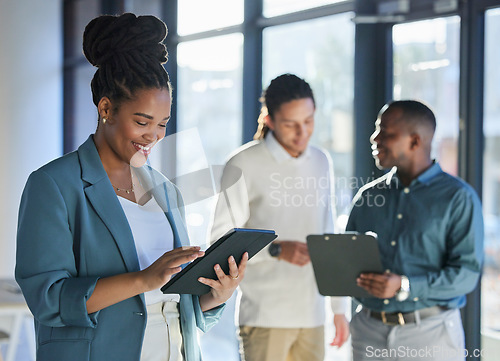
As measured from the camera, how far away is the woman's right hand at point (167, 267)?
127 centimetres

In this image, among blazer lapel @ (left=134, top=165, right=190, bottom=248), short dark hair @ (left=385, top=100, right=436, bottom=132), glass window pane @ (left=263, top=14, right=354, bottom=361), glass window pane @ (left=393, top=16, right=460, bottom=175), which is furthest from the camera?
glass window pane @ (left=263, top=14, right=354, bottom=361)

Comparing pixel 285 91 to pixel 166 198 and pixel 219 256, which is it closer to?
pixel 166 198

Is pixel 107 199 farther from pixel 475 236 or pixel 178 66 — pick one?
pixel 178 66

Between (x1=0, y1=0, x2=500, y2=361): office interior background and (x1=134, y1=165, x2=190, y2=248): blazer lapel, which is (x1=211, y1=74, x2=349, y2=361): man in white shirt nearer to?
(x1=0, y1=0, x2=500, y2=361): office interior background

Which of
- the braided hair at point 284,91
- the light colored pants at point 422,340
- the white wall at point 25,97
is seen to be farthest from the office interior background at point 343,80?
the white wall at point 25,97

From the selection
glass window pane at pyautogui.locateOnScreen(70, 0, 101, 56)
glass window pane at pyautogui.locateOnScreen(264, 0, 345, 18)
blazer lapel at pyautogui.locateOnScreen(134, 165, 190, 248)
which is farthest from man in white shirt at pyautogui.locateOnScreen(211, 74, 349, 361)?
glass window pane at pyautogui.locateOnScreen(70, 0, 101, 56)

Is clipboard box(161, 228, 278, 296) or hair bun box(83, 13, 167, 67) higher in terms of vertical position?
hair bun box(83, 13, 167, 67)

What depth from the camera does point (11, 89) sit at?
607 centimetres

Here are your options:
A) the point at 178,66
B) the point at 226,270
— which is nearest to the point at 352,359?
the point at 226,270

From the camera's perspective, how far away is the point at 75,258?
1.33 m

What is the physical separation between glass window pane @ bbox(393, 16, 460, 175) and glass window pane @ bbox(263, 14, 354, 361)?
0.30 metres

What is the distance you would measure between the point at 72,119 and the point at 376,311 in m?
5.00

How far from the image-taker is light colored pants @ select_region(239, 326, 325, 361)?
2410mm

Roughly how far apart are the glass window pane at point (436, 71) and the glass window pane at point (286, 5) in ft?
1.77
